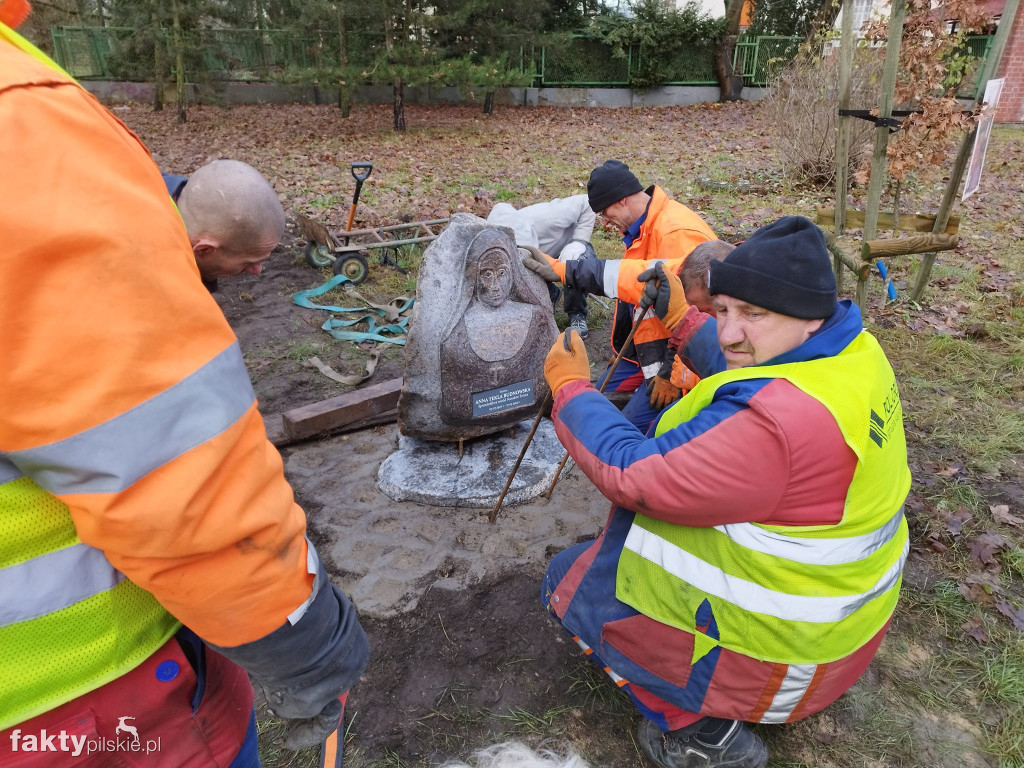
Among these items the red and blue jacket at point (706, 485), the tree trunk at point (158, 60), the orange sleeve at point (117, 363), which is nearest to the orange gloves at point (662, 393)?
the red and blue jacket at point (706, 485)

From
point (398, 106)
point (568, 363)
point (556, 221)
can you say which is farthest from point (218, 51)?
point (568, 363)

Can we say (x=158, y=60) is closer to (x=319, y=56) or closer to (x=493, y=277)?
(x=319, y=56)

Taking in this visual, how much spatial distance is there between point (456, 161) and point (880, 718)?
36.2 ft

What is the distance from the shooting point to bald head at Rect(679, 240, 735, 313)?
2.83m

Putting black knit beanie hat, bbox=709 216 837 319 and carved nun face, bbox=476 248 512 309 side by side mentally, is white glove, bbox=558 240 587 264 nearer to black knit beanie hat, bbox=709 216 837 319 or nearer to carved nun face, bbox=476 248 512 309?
carved nun face, bbox=476 248 512 309

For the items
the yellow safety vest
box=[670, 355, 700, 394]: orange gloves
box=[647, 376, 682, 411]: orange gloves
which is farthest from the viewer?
box=[647, 376, 682, 411]: orange gloves

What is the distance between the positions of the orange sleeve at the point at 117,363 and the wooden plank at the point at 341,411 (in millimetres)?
2994

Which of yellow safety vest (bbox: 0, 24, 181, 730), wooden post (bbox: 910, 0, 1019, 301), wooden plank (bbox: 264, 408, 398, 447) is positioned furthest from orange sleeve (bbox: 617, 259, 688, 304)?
wooden post (bbox: 910, 0, 1019, 301)

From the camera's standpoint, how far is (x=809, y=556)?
1660mm

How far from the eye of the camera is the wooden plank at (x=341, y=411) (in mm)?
3891

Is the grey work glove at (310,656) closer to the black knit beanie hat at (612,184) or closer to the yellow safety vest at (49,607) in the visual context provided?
the yellow safety vest at (49,607)

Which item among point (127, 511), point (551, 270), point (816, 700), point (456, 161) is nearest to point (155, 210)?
point (127, 511)

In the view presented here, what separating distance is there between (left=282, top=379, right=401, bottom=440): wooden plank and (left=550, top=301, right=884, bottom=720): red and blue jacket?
2.22m

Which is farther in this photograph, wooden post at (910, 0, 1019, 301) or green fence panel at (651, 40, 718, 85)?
green fence panel at (651, 40, 718, 85)
